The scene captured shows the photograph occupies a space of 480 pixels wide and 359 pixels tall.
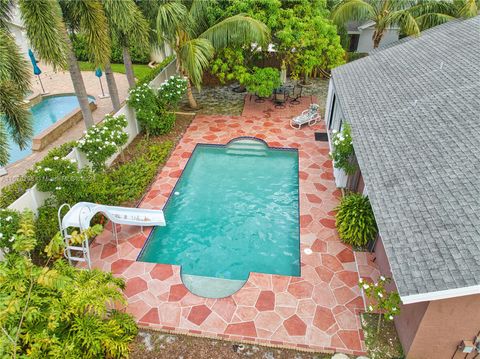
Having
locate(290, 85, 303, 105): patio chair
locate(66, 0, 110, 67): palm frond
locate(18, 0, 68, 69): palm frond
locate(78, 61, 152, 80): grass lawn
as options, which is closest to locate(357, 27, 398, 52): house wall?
locate(290, 85, 303, 105): patio chair

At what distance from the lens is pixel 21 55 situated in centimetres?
995

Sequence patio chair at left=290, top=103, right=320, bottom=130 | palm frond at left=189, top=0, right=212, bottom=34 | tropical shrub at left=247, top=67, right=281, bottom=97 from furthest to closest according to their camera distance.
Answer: tropical shrub at left=247, top=67, right=281, bottom=97, patio chair at left=290, top=103, right=320, bottom=130, palm frond at left=189, top=0, right=212, bottom=34

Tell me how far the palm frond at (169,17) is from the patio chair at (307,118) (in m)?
7.61

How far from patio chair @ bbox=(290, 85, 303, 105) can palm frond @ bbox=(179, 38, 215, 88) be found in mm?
6542

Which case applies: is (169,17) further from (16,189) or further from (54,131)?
(16,189)

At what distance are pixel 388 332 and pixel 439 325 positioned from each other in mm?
1639

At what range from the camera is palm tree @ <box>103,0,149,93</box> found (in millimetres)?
12883

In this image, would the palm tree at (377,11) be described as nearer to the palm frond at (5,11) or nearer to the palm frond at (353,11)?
the palm frond at (353,11)

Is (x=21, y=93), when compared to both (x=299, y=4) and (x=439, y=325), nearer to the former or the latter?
(x=439, y=325)

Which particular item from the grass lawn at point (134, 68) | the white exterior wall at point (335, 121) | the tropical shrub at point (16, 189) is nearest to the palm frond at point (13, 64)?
the tropical shrub at point (16, 189)

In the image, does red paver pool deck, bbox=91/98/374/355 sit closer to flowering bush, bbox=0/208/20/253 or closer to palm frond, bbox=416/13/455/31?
flowering bush, bbox=0/208/20/253

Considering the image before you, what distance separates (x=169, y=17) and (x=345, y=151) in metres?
10.3

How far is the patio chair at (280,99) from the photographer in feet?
70.6

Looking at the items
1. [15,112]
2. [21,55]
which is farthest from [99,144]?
[21,55]
